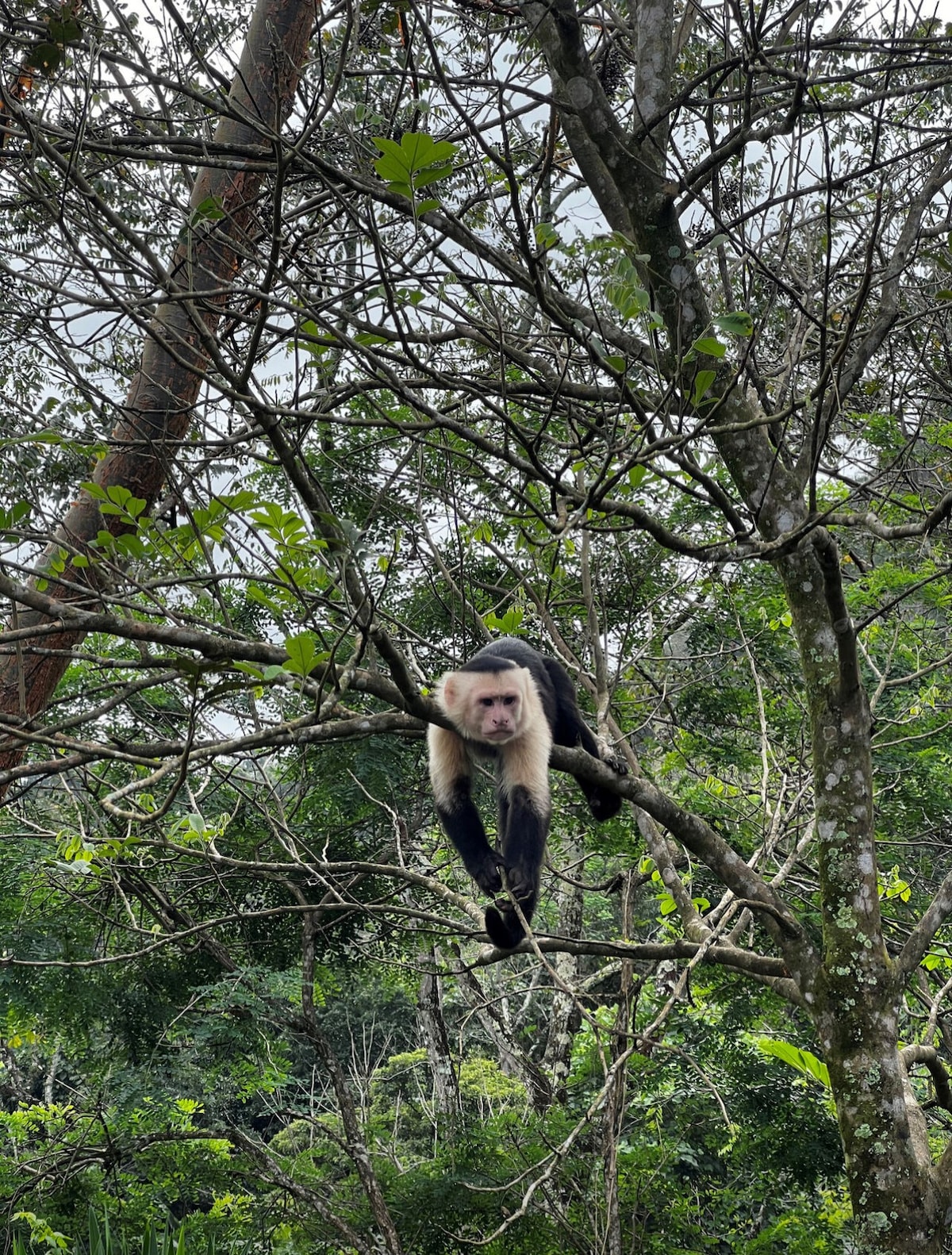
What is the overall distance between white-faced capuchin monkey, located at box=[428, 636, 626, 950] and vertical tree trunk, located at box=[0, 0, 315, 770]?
114cm

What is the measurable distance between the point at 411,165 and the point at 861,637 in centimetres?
397

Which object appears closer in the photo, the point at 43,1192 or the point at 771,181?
the point at 771,181

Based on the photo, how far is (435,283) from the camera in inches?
128

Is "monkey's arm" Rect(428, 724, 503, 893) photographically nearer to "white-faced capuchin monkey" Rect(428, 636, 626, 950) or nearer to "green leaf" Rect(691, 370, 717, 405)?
"white-faced capuchin monkey" Rect(428, 636, 626, 950)

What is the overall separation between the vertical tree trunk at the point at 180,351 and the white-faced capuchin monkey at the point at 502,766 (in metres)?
1.14

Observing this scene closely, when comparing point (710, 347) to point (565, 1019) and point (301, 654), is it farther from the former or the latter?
point (565, 1019)

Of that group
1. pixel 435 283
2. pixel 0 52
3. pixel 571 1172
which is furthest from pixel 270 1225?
pixel 0 52

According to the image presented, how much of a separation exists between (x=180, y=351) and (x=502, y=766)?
72.5 inches

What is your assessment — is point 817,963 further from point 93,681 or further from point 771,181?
point 93,681

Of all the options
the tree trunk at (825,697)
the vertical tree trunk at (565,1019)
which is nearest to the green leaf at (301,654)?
the tree trunk at (825,697)

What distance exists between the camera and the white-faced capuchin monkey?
346 cm

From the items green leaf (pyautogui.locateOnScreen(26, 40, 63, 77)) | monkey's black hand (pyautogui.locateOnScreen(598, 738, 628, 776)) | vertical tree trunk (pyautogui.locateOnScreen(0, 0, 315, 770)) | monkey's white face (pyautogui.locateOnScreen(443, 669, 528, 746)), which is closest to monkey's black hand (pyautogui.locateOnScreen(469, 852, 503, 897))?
monkey's white face (pyautogui.locateOnScreen(443, 669, 528, 746))

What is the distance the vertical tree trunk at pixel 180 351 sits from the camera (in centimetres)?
287

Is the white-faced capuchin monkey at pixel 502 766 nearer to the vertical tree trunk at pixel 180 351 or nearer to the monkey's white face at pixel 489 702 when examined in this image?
the monkey's white face at pixel 489 702
